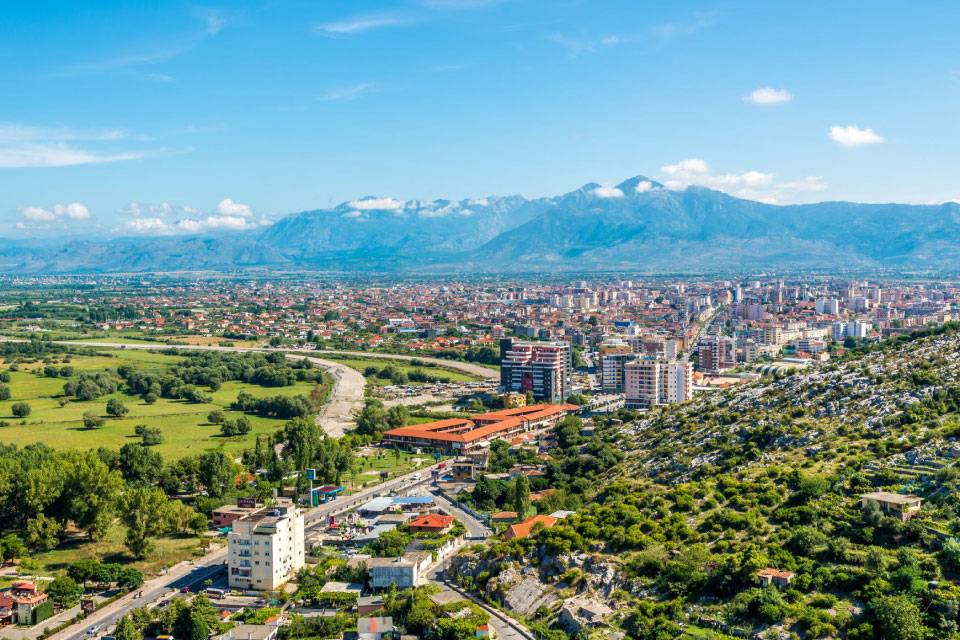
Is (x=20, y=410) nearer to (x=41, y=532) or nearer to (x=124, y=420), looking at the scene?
(x=124, y=420)

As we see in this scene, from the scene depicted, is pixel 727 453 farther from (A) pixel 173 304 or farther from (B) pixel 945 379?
(A) pixel 173 304

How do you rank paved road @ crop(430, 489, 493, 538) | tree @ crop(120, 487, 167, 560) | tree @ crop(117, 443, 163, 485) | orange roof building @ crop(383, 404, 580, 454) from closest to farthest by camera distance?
tree @ crop(120, 487, 167, 560), paved road @ crop(430, 489, 493, 538), tree @ crop(117, 443, 163, 485), orange roof building @ crop(383, 404, 580, 454)

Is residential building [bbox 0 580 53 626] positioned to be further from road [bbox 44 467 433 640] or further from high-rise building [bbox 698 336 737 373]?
high-rise building [bbox 698 336 737 373]

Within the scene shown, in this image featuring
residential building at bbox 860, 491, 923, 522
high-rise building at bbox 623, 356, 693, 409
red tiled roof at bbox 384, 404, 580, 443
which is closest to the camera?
residential building at bbox 860, 491, 923, 522

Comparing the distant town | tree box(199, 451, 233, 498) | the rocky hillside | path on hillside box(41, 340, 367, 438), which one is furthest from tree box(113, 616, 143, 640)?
path on hillside box(41, 340, 367, 438)

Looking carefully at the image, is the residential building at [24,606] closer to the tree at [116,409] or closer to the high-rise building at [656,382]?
the tree at [116,409]

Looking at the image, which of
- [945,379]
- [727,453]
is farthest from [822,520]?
[945,379]

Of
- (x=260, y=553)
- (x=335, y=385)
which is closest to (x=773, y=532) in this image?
(x=260, y=553)

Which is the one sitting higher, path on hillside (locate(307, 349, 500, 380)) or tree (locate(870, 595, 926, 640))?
tree (locate(870, 595, 926, 640))
